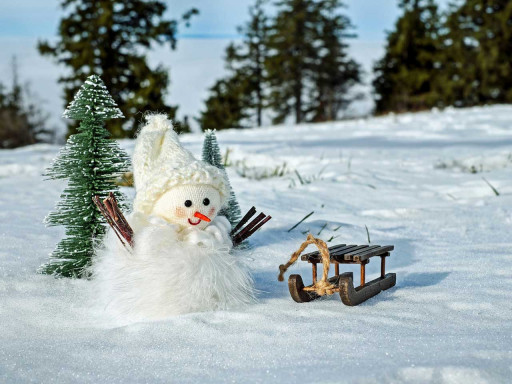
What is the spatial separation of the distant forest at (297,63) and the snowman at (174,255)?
1677 cm

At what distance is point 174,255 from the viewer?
2.55 m

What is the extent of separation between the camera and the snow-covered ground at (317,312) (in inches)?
75.5

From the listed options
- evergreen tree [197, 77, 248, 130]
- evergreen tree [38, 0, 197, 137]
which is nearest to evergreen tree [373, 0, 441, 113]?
evergreen tree [197, 77, 248, 130]

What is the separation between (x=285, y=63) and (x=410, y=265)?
103 ft

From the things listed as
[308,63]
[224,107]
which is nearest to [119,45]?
[224,107]

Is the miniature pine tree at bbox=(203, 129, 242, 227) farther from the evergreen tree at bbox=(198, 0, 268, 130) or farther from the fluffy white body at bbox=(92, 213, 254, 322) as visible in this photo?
the evergreen tree at bbox=(198, 0, 268, 130)

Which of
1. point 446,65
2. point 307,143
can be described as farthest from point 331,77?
point 307,143

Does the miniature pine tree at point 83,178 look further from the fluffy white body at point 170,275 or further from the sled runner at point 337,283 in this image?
the sled runner at point 337,283

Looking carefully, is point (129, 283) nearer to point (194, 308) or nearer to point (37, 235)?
point (194, 308)

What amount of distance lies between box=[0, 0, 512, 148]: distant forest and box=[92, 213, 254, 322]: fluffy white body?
16.9 meters

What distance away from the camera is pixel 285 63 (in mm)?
33812

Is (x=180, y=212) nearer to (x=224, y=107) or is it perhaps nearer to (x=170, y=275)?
(x=170, y=275)

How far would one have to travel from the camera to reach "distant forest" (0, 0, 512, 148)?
20.3 metres

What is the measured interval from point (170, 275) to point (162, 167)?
22.6 inches
